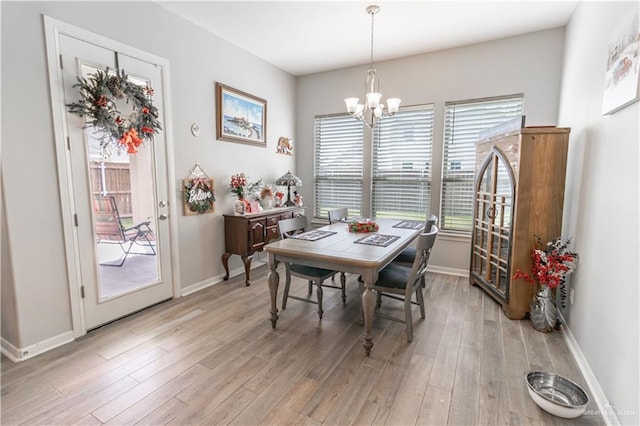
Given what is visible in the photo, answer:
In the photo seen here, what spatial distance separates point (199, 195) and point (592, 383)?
3.70 m

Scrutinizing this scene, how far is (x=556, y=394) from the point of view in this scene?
1.90 m

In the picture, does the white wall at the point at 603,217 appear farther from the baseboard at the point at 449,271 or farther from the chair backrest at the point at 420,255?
the baseboard at the point at 449,271

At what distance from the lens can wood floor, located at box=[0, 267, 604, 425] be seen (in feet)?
5.77

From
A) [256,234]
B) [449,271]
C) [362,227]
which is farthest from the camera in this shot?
[449,271]

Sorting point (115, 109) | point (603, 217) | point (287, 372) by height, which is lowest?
point (287, 372)

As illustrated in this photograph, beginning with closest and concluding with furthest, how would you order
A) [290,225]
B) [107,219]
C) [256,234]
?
1. [107,219]
2. [290,225]
3. [256,234]

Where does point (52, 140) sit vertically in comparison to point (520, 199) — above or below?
above

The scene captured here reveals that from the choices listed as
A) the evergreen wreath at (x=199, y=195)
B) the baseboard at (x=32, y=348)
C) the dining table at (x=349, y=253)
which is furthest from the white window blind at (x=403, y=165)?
the baseboard at (x=32, y=348)

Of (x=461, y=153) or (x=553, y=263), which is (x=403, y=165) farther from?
(x=553, y=263)

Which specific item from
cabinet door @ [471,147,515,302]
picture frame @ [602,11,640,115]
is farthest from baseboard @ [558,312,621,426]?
picture frame @ [602,11,640,115]

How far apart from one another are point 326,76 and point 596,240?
Answer: 4.02m

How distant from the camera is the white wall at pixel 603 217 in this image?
1.63 m

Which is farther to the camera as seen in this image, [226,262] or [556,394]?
[226,262]

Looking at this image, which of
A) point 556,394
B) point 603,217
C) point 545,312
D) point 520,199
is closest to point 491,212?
point 520,199
